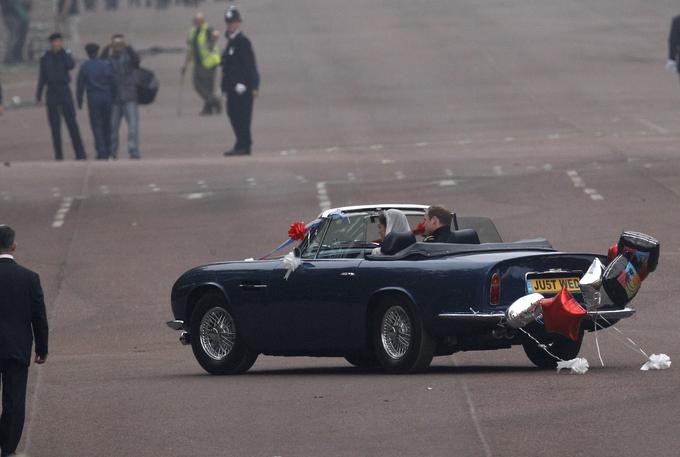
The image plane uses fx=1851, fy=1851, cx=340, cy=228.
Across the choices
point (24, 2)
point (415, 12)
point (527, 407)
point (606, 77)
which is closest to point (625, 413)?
point (527, 407)

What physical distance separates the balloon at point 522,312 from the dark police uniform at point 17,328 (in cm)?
309

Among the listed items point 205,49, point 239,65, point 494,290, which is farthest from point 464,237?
point 205,49

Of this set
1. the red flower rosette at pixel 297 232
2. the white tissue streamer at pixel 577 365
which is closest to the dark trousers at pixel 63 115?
the red flower rosette at pixel 297 232

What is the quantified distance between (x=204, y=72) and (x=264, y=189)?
1202cm

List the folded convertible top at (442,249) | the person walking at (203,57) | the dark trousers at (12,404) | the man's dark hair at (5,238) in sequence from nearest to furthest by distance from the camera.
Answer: the dark trousers at (12,404), the man's dark hair at (5,238), the folded convertible top at (442,249), the person walking at (203,57)

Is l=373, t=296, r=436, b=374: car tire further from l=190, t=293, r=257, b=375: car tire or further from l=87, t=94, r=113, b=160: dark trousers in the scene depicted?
l=87, t=94, r=113, b=160: dark trousers

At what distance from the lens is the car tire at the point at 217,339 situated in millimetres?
13922

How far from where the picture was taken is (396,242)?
12930mm

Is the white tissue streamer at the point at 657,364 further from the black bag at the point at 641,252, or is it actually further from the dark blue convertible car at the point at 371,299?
the black bag at the point at 641,252

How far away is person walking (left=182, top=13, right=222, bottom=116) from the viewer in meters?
36.8

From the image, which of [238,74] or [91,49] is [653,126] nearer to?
[238,74]

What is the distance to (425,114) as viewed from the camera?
36688 mm

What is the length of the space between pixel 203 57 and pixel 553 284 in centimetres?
2534

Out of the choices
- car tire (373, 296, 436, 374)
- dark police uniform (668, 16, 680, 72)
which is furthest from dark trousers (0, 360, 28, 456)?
dark police uniform (668, 16, 680, 72)
